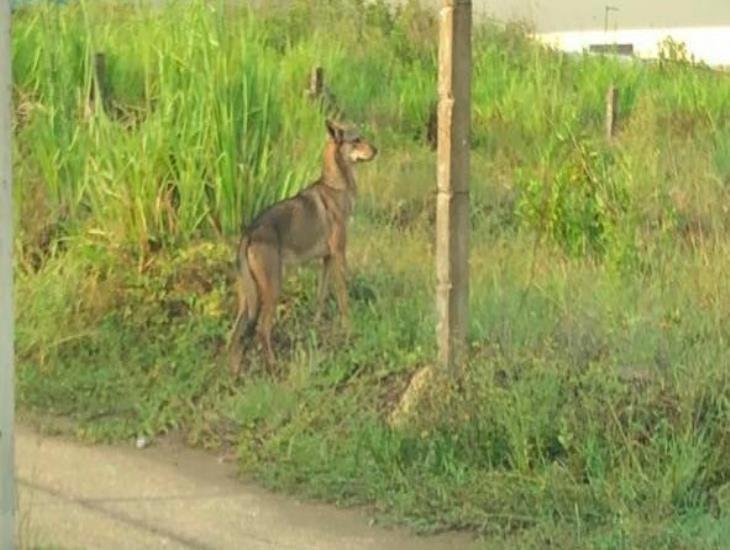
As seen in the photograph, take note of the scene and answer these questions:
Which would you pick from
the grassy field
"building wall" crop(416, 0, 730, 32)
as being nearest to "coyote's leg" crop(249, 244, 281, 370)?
the grassy field

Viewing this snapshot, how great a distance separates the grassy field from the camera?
256 inches

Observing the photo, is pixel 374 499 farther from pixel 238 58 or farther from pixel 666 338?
pixel 238 58

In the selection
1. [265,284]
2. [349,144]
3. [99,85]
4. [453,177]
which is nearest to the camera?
[453,177]

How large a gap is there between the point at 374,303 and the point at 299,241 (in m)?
0.61

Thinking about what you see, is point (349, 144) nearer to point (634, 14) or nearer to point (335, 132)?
point (335, 132)

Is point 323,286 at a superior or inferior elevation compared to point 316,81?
inferior

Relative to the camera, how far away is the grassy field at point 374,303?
256 inches

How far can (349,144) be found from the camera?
29.3 feet

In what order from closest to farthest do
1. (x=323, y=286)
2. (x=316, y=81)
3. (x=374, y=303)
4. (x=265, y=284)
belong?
(x=265, y=284) → (x=323, y=286) → (x=374, y=303) → (x=316, y=81)

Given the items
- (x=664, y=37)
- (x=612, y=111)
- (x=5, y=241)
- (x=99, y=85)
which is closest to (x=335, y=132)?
(x=99, y=85)

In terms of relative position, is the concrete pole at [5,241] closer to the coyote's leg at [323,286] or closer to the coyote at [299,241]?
the coyote at [299,241]

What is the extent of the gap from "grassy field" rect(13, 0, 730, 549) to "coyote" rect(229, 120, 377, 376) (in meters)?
0.21

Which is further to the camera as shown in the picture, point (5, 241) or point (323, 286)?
point (323, 286)

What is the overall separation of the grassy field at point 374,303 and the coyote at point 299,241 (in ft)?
0.69
